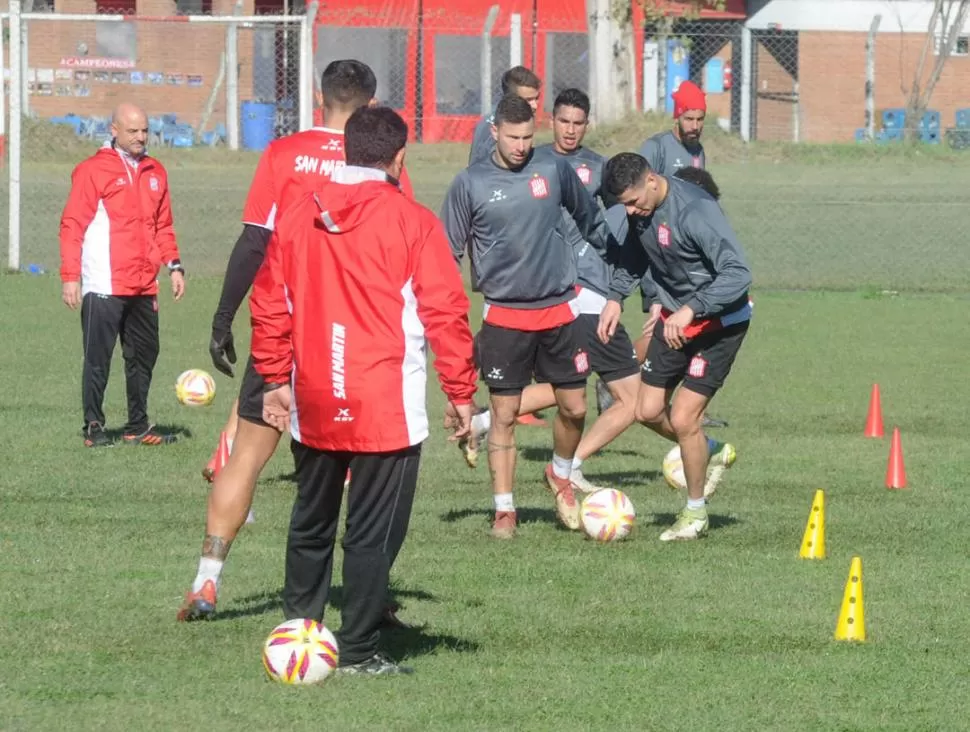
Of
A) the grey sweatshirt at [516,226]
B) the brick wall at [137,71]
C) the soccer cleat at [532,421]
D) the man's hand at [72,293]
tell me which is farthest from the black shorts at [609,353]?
the brick wall at [137,71]

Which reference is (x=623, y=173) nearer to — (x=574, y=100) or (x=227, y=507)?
(x=574, y=100)

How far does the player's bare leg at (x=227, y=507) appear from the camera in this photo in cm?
695

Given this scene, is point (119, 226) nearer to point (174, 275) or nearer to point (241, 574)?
point (174, 275)

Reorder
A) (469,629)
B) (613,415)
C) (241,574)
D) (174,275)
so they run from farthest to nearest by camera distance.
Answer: (174,275) < (613,415) < (241,574) < (469,629)

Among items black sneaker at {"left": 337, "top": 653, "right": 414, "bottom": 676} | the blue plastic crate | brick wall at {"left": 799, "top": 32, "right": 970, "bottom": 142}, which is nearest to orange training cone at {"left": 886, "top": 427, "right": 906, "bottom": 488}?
black sneaker at {"left": 337, "top": 653, "right": 414, "bottom": 676}

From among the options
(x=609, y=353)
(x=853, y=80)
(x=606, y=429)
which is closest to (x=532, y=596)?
(x=606, y=429)

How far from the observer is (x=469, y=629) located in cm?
696

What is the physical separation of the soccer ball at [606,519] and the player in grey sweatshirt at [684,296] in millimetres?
256

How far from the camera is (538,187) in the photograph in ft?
29.6

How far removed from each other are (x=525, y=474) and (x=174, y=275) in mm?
2837

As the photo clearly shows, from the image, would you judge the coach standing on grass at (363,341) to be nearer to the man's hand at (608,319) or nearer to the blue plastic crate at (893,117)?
the man's hand at (608,319)

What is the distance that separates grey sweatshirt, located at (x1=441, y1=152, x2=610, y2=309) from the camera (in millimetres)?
9008

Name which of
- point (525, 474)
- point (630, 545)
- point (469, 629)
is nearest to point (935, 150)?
point (525, 474)

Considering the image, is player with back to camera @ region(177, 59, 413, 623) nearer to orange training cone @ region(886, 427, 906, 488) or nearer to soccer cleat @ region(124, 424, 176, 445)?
soccer cleat @ region(124, 424, 176, 445)
